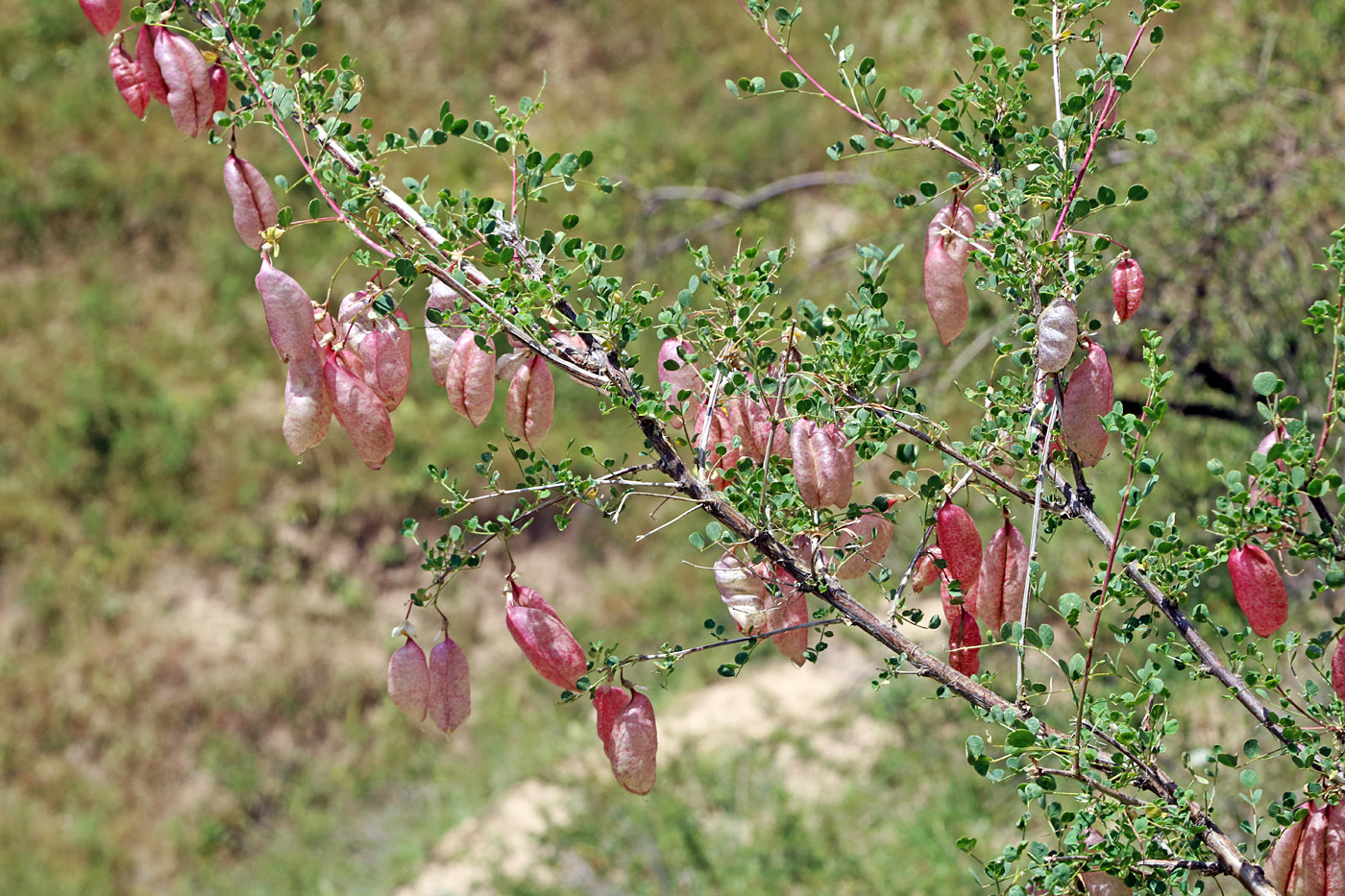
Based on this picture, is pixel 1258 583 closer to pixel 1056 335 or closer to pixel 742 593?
pixel 1056 335

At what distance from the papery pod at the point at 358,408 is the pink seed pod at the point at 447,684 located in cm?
19

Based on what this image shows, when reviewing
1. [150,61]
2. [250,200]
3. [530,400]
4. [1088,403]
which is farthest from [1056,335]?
[150,61]

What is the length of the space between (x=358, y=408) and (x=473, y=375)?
108mm

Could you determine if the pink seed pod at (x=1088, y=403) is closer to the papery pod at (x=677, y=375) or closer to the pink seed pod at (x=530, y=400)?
the papery pod at (x=677, y=375)

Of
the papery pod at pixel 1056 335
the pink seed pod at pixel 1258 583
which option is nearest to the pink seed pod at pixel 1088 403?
the papery pod at pixel 1056 335

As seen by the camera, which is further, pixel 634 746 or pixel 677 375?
pixel 677 375

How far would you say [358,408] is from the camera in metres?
1.02

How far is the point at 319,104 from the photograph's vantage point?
1.08m

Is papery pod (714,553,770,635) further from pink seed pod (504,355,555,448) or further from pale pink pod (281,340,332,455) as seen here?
pale pink pod (281,340,332,455)

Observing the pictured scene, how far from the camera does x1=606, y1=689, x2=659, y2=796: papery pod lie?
1.04m

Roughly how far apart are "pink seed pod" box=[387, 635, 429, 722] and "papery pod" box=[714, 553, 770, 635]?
0.95ft

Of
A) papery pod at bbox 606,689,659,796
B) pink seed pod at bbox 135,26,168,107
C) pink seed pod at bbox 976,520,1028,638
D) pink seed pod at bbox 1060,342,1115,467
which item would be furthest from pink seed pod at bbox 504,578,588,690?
pink seed pod at bbox 135,26,168,107

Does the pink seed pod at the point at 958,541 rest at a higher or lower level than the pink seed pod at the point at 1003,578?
higher

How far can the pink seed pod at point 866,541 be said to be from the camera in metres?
1.12
